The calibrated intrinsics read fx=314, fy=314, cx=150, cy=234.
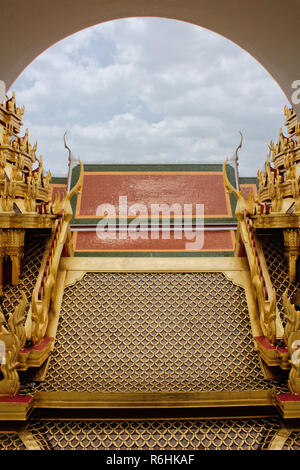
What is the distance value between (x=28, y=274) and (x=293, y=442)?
2491 millimetres

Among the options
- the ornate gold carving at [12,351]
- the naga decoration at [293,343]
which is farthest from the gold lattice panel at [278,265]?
the ornate gold carving at [12,351]

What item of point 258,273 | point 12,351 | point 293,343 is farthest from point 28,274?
point 293,343

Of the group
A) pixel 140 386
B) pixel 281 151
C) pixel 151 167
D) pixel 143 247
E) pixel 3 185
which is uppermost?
pixel 151 167

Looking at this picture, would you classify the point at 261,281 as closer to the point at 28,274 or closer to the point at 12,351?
the point at 12,351

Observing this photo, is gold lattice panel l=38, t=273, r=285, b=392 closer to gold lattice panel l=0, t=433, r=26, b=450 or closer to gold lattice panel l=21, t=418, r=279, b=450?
gold lattice panel l=21, t=418, r=279, b=450

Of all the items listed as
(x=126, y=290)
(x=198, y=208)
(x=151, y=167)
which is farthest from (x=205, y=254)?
(x=126, y=290)

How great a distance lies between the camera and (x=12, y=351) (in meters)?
2.14

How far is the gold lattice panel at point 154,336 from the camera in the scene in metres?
2.34

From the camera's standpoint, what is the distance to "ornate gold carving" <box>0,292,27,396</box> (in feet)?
6.77

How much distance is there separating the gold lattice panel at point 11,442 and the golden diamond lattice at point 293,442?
1.56 m

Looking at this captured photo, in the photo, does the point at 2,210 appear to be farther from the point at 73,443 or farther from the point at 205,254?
the point at 205,254

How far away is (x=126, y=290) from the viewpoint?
3008mm

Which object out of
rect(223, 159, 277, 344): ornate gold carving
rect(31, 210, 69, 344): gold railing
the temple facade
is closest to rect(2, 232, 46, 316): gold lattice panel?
the temple facade

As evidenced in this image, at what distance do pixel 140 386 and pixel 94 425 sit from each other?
0.39 meters
